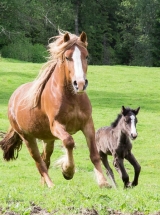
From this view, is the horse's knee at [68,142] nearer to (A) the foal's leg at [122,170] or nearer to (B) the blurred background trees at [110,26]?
(A) the foal's leg at [122,170]

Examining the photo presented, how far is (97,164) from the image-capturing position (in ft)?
26.3

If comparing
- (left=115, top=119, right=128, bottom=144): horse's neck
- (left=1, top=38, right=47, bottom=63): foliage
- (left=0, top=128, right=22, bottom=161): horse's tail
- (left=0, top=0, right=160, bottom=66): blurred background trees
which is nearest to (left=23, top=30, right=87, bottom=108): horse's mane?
(left=0, top=128, right=22, bottom=161): horse's tail

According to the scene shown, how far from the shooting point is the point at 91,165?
49.4ft

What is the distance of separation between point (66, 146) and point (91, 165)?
7.41 meters

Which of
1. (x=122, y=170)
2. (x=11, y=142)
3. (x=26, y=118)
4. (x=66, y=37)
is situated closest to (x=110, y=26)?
(x=122, y=170)

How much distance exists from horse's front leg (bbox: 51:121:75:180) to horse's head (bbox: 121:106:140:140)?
127 inches

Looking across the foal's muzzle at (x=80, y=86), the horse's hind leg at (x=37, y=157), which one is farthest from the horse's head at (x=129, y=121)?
the foal's muzzle at (x=80, y=86)

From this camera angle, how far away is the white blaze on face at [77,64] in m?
7.59

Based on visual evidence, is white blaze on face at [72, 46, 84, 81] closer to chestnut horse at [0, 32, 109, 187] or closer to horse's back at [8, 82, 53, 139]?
chestnut horse at [0, 32, 109, 187]

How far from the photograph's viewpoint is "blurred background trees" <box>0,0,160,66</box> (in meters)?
62.3

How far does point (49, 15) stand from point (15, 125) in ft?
174

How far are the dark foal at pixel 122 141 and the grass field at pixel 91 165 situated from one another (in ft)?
1.21

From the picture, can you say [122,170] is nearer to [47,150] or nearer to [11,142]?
[47,150]

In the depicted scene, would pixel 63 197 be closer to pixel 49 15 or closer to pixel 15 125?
pixel 15 125
